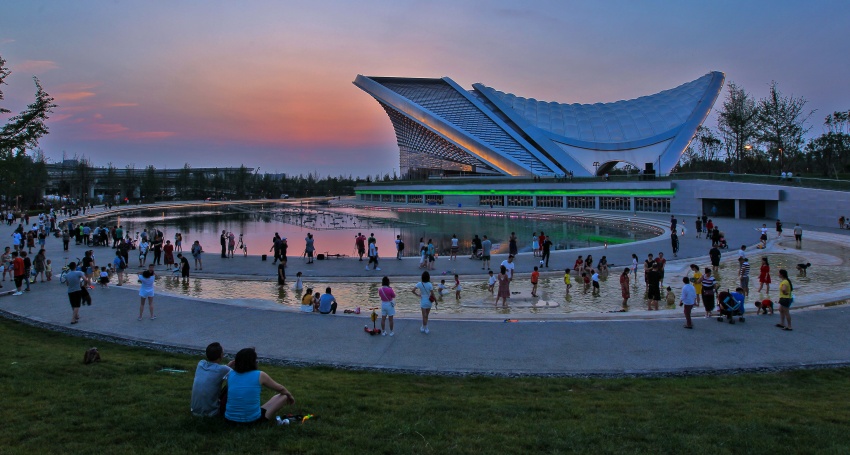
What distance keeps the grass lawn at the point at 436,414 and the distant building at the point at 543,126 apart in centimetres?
5888

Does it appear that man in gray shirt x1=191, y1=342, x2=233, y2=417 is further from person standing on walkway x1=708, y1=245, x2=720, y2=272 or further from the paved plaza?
person standing on walkway x1=708, y1=245, x2=720, y2=272

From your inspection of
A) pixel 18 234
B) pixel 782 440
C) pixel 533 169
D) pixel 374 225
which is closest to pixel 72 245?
pixel 18 234

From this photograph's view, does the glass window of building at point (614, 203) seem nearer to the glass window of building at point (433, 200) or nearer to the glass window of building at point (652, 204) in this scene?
the glass window of building at point (652, 204)

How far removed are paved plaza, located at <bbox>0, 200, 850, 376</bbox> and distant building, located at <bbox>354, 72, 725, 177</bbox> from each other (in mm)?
54512

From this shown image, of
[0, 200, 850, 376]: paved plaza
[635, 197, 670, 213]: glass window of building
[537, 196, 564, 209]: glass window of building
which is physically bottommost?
[0, 200, 850, 376]: paved plaza

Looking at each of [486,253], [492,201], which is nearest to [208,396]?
[486,253]

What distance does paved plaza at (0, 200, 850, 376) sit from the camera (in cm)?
850

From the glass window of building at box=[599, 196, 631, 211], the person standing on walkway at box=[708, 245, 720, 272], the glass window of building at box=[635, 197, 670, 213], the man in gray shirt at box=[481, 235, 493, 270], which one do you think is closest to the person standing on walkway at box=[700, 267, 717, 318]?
the person standing on walkway at box=[708, 245, 720, 272]

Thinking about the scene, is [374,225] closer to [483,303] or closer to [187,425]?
→ [483,303]

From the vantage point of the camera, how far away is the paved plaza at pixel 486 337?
27.9 feet

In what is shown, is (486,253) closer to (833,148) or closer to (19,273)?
(19,273)

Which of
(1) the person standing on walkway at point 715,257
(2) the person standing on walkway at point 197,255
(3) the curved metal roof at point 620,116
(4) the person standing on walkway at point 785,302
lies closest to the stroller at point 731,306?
(4) the person standing on walkway at point 785,302

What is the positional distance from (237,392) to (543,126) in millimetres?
74317

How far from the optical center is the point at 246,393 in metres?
5.11
